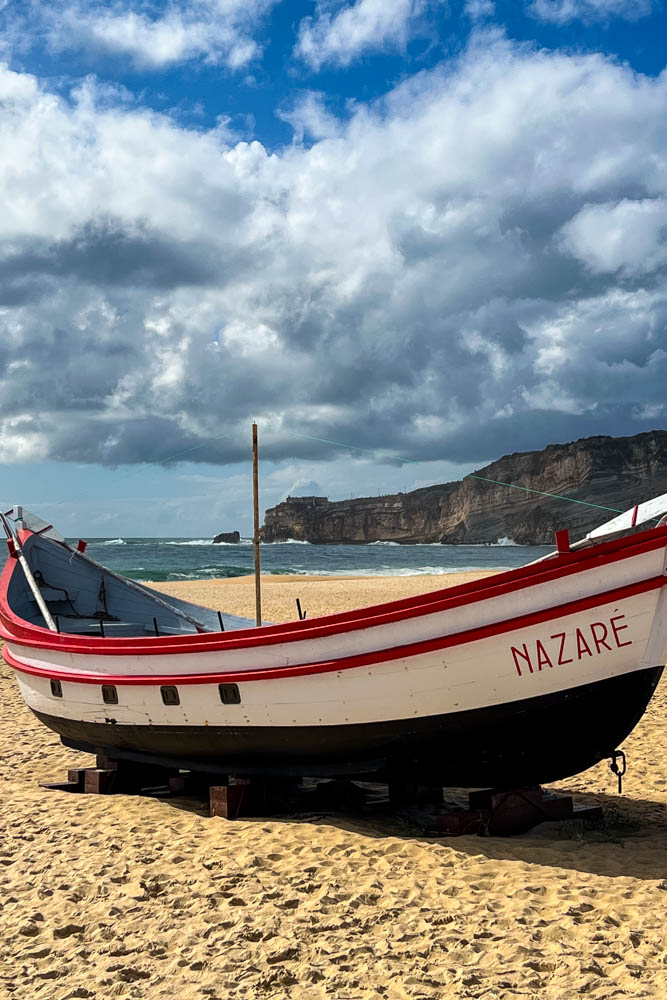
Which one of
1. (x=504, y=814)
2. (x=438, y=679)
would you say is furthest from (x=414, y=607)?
(x=504, y=814)

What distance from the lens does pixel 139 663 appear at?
21.2 ft

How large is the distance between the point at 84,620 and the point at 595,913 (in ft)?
23.2

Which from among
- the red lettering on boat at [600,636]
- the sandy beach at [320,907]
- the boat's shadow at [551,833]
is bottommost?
the boat's shadow at [551,833]

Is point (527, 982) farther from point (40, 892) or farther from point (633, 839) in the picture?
point (40, 892)

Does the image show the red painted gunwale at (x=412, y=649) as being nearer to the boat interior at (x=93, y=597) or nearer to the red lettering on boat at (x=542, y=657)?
the red lettering on boat at (x=542, y=657)

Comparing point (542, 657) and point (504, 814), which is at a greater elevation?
point (542, 657)

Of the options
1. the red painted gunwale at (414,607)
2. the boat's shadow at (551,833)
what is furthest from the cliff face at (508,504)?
the red painted gunwale at (414,607)

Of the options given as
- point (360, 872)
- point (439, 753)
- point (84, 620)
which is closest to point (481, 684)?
point (439, 753)

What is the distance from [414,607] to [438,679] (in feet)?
1.66

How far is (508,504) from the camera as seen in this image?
118000 mm

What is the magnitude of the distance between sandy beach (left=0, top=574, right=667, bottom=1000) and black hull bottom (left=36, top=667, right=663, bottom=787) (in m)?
0.45

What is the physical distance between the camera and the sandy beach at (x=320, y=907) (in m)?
3.76

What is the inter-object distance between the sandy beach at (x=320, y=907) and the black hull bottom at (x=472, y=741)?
0.45 metres

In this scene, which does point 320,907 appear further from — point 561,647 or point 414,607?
point 561,647
